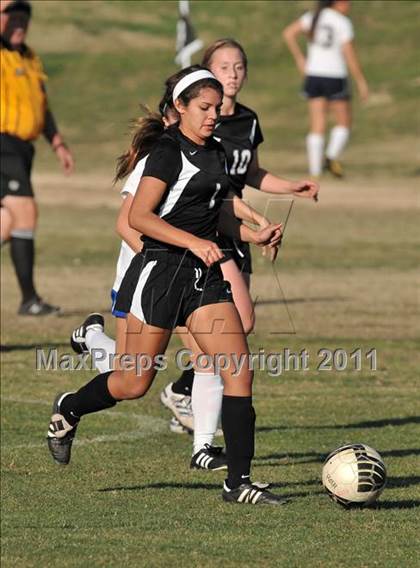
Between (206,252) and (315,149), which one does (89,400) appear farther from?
(315,149)

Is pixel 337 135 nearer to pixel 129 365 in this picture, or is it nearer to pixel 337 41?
pixel 337 41

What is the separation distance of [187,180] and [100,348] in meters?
1.69

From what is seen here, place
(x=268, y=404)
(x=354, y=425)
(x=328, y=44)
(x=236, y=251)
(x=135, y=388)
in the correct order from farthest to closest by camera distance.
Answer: (x=328, y=44) → (x=268, y=404) → (x=354, y=425) → (x=236, y=251) → (x=135, y=388)

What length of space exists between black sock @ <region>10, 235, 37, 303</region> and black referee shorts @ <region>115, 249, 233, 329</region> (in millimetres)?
7190

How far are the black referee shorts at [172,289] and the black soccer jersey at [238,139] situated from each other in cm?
201

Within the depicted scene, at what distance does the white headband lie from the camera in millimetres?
7887

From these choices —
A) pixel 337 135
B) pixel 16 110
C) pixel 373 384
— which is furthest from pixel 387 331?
pixel 337 135

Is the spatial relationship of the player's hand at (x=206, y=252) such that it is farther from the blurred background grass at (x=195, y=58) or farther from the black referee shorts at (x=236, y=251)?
the blurred background grass at (x=195, y=58)

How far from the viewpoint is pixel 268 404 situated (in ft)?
36.6

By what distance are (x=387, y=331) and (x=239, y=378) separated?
6.82 m

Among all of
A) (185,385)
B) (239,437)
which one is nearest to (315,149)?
(185,385)

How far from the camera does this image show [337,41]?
1029 inches

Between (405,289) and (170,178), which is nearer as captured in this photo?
(170,178)

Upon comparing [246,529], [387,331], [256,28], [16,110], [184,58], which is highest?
[246,529]
